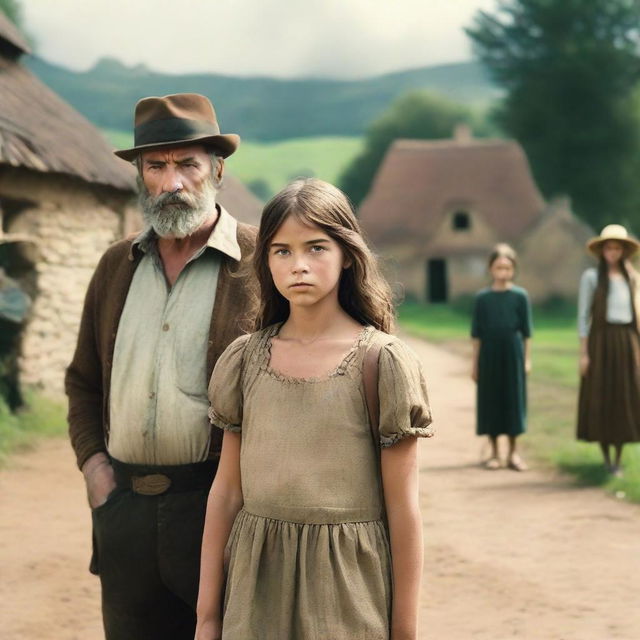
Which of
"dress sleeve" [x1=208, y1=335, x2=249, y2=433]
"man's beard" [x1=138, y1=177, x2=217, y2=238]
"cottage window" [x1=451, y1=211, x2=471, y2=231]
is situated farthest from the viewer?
"cottage window" [x1=451, y1=211, x2=471, y2=231]

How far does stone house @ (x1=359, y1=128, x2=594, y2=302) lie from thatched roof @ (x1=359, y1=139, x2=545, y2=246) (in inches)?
1.2

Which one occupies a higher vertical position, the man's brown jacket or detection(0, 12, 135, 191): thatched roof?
detection(0, 12, 135, 191): thatched roof

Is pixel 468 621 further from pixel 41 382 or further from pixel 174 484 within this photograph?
pixel 41 382

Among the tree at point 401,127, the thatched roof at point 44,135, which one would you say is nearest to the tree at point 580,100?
the tree at point 401,127

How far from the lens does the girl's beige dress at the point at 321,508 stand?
2312 mm

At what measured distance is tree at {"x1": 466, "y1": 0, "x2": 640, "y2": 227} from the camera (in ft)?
107

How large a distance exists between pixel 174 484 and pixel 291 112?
7455 centimetres

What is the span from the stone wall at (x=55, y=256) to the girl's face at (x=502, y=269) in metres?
4.88

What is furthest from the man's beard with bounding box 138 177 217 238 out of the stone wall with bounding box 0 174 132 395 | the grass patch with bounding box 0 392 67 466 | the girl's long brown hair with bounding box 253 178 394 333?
the stone wall with bounding box 0 174 132 395

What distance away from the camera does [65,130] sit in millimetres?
11820

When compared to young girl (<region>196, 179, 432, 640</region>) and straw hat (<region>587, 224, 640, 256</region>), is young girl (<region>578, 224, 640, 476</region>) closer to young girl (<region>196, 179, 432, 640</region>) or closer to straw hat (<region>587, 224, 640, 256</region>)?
straw hat (<region>587, 224, 640, 256</region>)

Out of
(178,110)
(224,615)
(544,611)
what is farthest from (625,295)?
(224,615)

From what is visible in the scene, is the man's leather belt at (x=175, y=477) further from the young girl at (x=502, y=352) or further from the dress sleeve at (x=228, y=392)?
the young girl at (x=502, y=352)

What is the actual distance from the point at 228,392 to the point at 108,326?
72cm
